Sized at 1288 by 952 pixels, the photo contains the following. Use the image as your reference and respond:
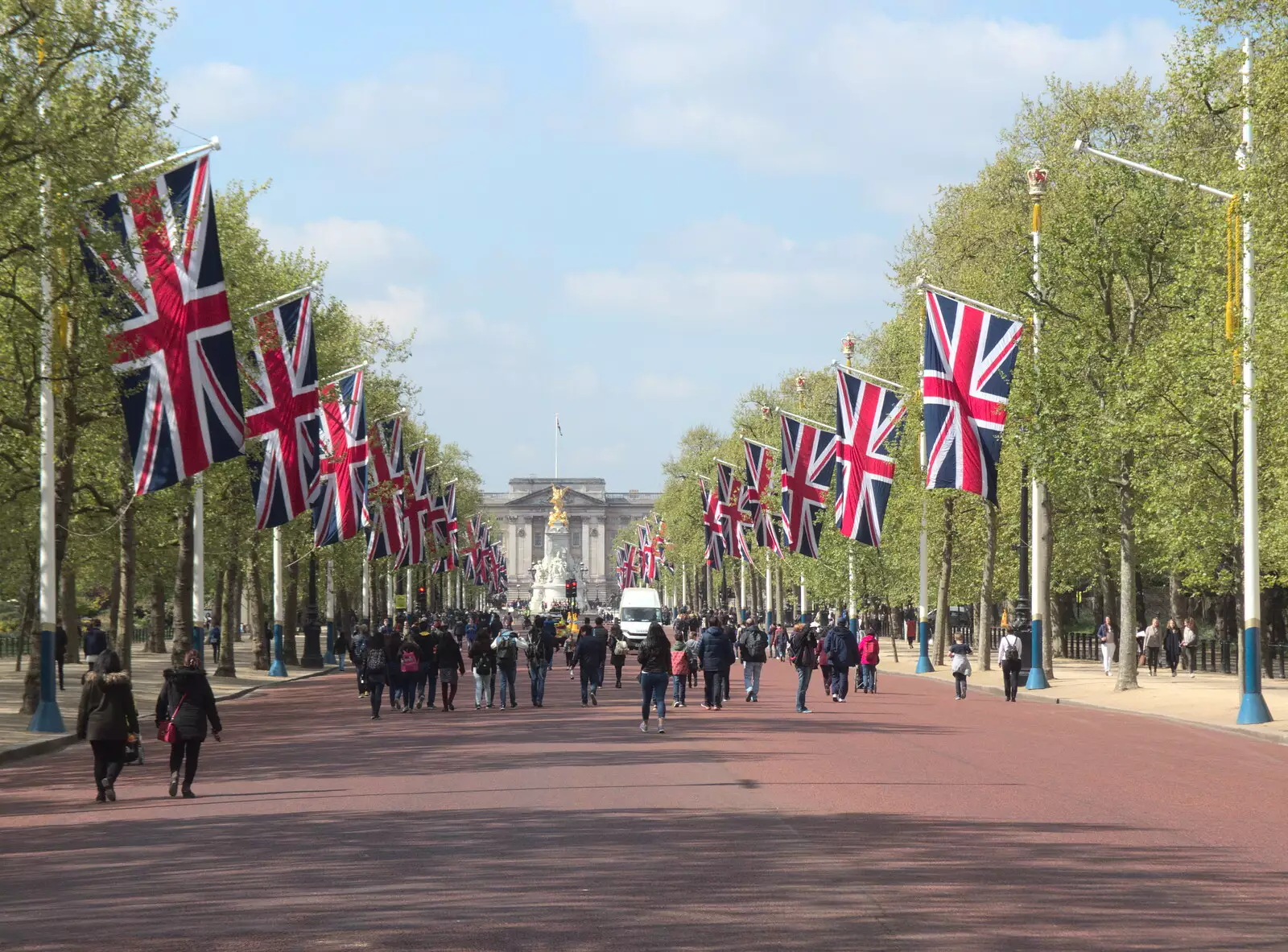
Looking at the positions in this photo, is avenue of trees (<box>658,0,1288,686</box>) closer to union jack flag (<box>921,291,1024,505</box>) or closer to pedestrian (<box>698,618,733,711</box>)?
union jack flag (<box>921,291,1024,505</box>)

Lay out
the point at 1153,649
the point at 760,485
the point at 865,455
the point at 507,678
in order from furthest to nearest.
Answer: the point at 760,485 < the point at 1153,649 < the point at 865,455 < the point at 507,678

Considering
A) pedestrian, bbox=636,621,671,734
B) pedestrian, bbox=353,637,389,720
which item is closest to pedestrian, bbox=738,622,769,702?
pedestrian, bbox=353,637,389,720

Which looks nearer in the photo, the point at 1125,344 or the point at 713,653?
the point at 713,653

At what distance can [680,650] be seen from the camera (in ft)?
120

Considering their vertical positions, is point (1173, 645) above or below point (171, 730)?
below

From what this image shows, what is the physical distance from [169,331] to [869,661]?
22.7 metres

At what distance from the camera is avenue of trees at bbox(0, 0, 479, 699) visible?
74.9 feet

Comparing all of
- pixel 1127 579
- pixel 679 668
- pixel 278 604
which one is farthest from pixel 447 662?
pixel 278 604

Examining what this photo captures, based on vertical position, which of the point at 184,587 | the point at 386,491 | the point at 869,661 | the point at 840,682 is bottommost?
the point at 840,682

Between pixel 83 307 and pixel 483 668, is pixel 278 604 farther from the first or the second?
pixel 83 307

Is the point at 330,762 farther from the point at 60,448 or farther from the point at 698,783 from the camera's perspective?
the point at 60,448

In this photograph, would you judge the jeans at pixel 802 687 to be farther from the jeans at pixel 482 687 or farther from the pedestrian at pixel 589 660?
the jeans at pixel 482 687

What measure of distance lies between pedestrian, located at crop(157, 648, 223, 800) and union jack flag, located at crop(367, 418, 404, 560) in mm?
30461

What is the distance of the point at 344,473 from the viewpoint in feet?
147
